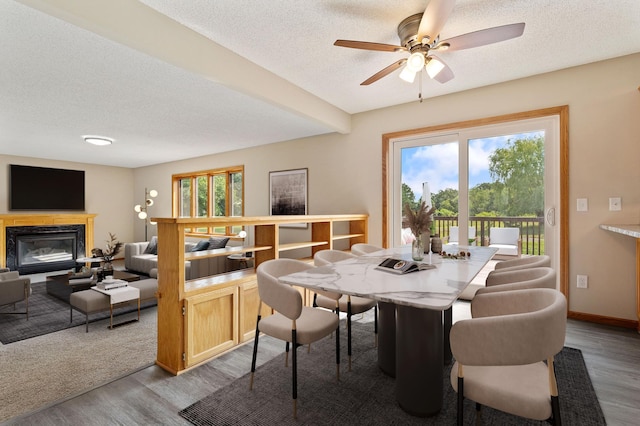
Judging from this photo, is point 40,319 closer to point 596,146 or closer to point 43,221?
point 43,221

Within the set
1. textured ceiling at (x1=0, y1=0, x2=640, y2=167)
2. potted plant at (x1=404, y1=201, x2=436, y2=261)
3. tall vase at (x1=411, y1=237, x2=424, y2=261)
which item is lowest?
tall vase at (x1=411, y1=237, x2=424, y2=261)

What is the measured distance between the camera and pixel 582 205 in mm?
3199

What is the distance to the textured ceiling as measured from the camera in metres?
2.20

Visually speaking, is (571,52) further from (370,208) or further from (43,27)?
(43,27)

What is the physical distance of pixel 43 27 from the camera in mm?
2209

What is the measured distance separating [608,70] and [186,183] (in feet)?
25.0

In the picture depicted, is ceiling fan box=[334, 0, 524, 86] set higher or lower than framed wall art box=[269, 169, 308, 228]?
higher

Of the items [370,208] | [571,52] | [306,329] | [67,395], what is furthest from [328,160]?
[67,395]

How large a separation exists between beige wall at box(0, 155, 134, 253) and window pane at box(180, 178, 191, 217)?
77.2 inches

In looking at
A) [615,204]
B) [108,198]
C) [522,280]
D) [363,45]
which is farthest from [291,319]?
[108,198]

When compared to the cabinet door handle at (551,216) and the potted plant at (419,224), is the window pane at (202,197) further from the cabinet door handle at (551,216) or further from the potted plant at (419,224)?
the cabinet door handle at (551,216)

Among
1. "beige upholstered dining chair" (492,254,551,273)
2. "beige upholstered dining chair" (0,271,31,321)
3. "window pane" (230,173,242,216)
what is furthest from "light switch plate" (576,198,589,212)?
"beige upholstered dining chair" (0,271,31,321)

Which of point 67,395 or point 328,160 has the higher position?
point 328,160

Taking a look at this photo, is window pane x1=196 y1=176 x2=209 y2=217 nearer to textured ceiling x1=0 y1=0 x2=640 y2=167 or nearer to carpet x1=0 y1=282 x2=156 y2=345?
textured ceiling x1=0 y1=0 x2=640 y2=167
